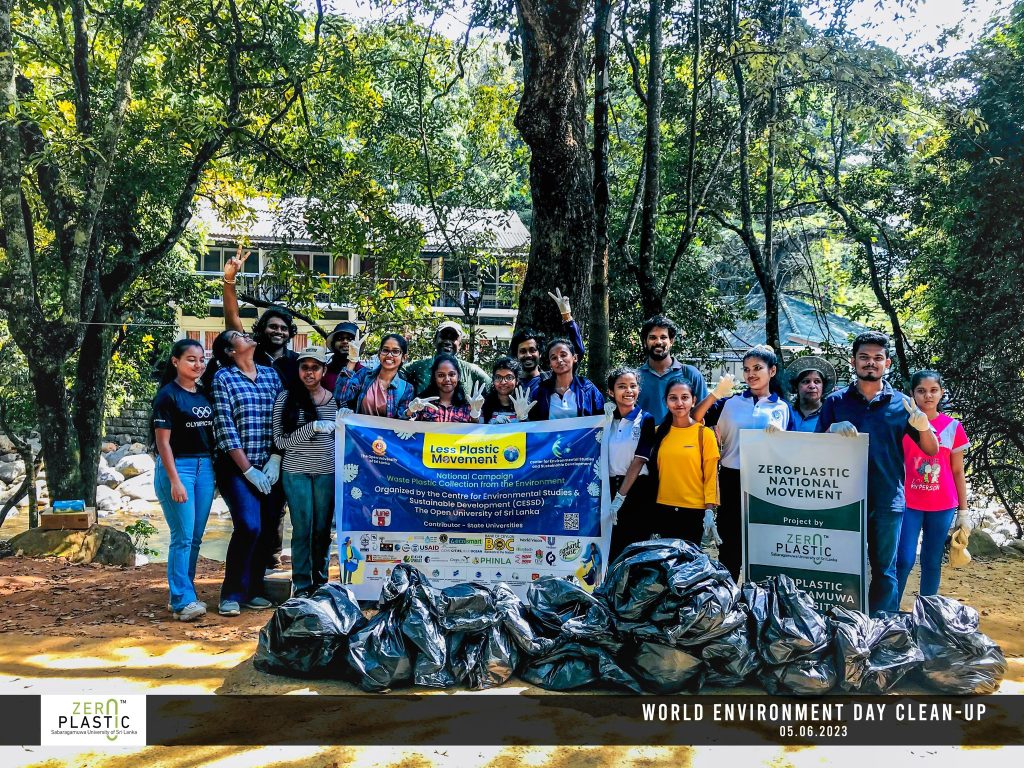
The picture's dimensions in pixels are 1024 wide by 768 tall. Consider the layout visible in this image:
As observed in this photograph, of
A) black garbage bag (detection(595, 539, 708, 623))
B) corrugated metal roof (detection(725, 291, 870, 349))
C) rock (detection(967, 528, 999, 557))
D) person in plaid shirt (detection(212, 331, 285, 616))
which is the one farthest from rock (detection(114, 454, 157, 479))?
black garbage bag (detection(595, 539, 708, 623))

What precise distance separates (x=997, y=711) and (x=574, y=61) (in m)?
5.35

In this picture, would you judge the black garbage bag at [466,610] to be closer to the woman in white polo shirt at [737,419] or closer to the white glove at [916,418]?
the woman in white polo shirt at [737,419]

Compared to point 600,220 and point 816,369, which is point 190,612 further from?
point 600,220

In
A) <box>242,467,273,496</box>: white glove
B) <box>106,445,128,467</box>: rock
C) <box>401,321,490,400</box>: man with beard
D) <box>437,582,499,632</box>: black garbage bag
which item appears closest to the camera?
<box>437,582,499,632</box>: black garbage bag

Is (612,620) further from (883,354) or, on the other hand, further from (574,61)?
(574,61)

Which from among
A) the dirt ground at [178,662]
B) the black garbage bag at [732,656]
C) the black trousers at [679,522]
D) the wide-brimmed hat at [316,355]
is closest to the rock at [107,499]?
the dirt ground at [178,662]

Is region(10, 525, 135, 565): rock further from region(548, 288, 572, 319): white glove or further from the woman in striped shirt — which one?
region(548, 288, 572, 319): white glove

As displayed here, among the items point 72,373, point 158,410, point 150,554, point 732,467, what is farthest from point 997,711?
point 72,373

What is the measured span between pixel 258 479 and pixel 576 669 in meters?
2.39

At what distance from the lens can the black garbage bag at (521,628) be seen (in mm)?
4207

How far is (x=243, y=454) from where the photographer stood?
5316mm

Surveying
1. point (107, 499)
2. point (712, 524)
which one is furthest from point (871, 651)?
point (107, 499)

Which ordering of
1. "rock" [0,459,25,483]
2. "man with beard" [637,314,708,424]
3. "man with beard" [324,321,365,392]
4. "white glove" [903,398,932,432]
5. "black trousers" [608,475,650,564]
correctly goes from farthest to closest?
"rock" [0,459,25,483], "man with beard" [324,321,365,392], "man with beard" [637,314,708,424], "black trousers" [608,475,650,564], "white glove" [903,398,932,432]

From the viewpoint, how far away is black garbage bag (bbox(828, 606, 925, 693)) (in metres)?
3.94
